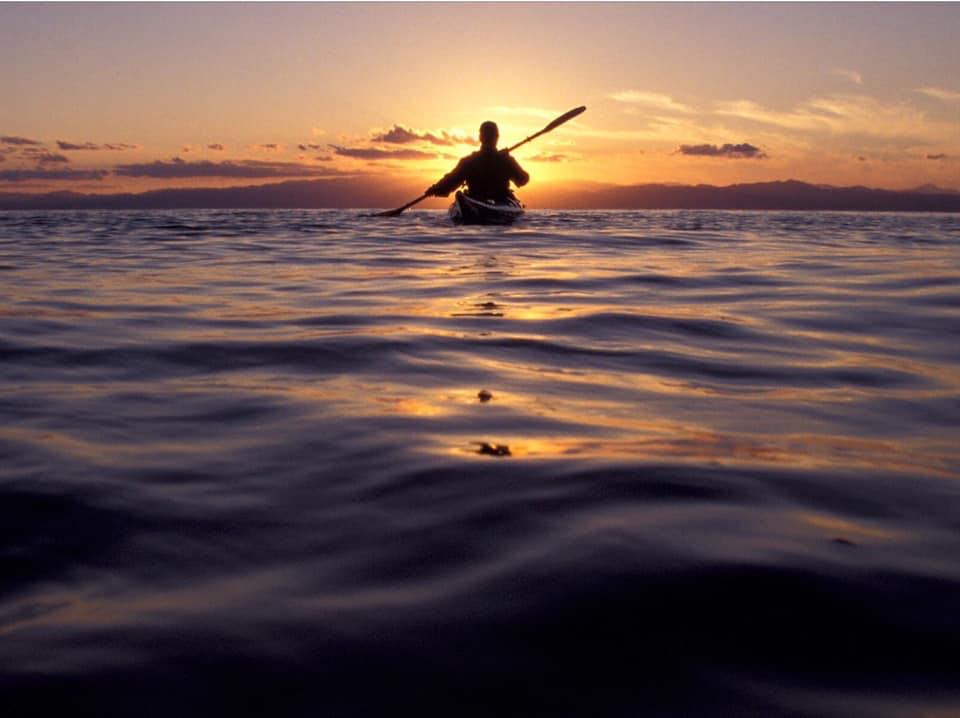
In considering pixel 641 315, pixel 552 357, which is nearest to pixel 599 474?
pixel 552 357

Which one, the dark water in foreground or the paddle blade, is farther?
the paddle blade

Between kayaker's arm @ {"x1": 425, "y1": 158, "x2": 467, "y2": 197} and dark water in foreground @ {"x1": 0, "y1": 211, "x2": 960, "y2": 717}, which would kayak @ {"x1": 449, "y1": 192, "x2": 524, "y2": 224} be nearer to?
kayaker's arm @ {"x1": 425, "y1": 158, "x2": 467, "y2": 197}

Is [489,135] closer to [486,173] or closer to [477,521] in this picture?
[486,173]

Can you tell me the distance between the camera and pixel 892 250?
1405 centimetres

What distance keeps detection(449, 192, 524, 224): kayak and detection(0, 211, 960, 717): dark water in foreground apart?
11833 mm

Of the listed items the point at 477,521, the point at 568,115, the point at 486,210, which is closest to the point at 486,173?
the point at 486,210

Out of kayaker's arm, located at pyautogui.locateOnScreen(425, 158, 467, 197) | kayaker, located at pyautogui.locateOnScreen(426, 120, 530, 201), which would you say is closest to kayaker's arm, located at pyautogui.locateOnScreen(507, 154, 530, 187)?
kayaker, located at pyautogui.locateOnScreen(426, 120, 530, 201)

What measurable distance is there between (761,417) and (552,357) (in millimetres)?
1436

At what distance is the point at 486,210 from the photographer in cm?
1712

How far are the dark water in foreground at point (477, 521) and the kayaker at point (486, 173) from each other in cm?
1208

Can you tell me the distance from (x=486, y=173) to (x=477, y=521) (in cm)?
1542

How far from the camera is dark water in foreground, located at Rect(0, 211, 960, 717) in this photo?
4.69 feet

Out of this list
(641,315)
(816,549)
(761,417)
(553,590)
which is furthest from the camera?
(641,315)

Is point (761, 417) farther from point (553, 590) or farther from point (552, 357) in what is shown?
point (553, 590)
